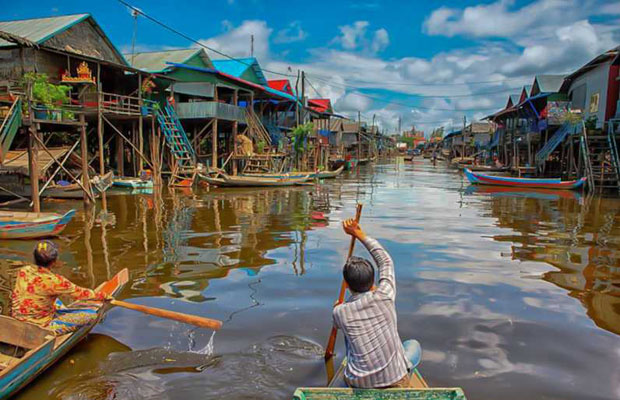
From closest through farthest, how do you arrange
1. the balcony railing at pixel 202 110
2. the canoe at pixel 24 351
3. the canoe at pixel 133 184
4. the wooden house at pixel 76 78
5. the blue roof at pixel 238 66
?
the canoe at pixel 24 351, the wooden house at pixel 76 78, the canoe at pixel 133 184, the balcony railing at pixel 202 110, the blue roof at pixel 238 66

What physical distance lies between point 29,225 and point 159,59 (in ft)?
63.3

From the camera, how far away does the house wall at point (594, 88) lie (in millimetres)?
23516

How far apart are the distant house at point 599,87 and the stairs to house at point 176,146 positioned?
20858 millimetres

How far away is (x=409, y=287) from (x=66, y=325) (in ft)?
16.0

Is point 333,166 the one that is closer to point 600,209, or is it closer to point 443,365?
point 600,209

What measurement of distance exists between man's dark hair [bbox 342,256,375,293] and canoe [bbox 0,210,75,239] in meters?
8.89

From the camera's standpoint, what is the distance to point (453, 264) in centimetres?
871

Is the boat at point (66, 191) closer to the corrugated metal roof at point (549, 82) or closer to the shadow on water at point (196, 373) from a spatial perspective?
the shadow on water at point (196, 373)

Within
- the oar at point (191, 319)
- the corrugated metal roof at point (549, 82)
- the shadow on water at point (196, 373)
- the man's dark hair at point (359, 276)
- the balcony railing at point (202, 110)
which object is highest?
the corrugated metal roof at point (549, 82)

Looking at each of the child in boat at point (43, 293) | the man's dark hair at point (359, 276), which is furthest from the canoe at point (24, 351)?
the man's dark hair at point (359, 276)

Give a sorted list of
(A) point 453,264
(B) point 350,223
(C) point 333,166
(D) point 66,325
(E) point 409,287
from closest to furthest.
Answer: (B) point 350,223
(D) point 66,325
(E) point 409,287
(A) point 453,264
(C) point 333,166

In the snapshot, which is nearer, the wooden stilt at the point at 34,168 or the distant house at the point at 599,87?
the wooden stilt at the point at 34,168

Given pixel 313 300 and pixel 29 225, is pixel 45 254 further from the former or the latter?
pixel 29 225

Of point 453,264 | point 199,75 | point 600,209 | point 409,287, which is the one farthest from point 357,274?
point 199,75
